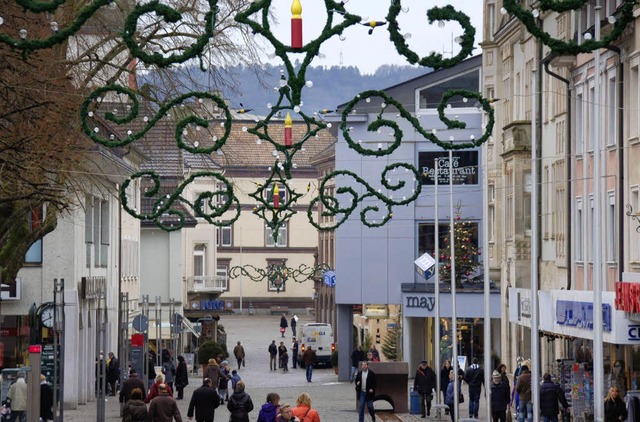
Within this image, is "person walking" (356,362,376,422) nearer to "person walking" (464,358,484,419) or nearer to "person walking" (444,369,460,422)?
"person walking" (464,358,484,419)

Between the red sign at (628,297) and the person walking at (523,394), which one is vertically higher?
the red sign at (628,297)

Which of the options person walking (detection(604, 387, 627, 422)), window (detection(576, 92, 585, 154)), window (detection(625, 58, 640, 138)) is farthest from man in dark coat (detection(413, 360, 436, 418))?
person walking (detection(604, 387, 627, 422))

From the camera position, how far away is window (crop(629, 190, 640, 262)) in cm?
3397

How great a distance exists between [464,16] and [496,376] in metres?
20.8

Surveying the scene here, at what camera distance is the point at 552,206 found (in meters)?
45.8

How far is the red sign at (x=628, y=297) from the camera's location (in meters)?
29.9

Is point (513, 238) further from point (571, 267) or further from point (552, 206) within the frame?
point (571, 267)

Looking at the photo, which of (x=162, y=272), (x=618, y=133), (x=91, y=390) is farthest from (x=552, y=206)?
(x=162, y=272)

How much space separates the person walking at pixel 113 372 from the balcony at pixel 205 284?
1436 inches

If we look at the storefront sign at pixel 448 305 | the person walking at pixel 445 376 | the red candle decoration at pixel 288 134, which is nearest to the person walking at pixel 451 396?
the person walking at pixel 445 376

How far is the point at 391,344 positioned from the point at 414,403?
2422cm

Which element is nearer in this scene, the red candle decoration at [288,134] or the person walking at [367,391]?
the red candle decoration at [288,134]

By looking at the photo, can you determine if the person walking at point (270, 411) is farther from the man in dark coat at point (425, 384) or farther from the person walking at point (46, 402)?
the man in dark coat at point (425, 384)

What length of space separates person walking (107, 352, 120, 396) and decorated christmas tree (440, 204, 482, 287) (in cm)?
1311
